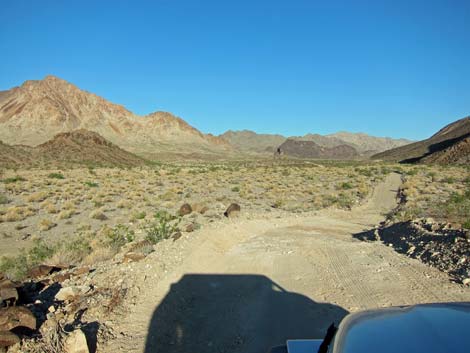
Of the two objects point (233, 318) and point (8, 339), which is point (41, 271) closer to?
point (8, 339)

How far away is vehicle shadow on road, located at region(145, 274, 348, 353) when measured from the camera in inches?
233

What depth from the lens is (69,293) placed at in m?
7.28

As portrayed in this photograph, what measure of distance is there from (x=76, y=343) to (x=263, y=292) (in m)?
3.63

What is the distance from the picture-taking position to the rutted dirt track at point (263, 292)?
6121 millimetres

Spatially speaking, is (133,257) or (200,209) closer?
(133,257)

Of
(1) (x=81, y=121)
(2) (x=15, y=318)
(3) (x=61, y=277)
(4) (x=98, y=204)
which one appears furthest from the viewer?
(1) (x=81, y=121)

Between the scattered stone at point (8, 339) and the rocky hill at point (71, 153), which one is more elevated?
the rocky hill at point (71, 153)

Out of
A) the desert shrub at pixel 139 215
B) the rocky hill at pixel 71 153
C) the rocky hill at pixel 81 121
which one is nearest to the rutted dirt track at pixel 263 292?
the desert shrub at pixel 139 215

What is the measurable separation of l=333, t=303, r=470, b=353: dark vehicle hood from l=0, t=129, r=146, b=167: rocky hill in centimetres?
5935

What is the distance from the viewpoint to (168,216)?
1736cm

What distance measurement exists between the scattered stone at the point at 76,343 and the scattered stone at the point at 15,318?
0.69 m

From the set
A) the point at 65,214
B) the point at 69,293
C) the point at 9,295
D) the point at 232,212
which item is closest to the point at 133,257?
the point at 69,293

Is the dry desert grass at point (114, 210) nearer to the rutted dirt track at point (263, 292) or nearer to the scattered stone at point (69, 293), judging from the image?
the scattered stone at point (69, 293)

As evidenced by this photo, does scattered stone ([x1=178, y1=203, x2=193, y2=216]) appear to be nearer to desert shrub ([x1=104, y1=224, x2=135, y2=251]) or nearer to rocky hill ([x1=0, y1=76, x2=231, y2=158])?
desert shrub ([x1=104, y1=224, x2=135, y2=251])
